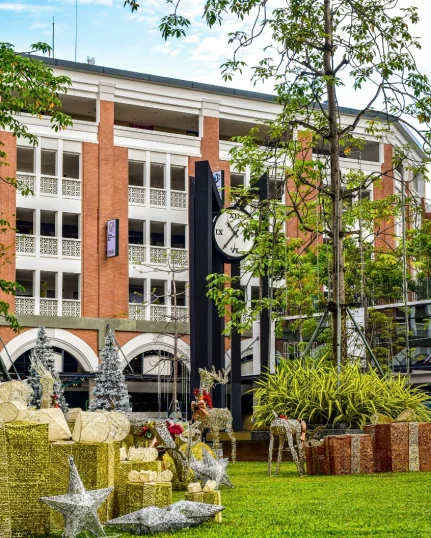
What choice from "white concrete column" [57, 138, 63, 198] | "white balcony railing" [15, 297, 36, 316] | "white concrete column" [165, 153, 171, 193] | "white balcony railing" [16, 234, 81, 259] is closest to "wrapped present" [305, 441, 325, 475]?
"white balcony railing" [16, 234, 81, 259]

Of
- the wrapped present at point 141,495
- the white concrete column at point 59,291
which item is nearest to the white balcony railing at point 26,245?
the white concrete column at point 59,291

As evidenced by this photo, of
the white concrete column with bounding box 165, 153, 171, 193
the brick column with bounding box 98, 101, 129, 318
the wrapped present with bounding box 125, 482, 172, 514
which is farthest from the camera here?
the white concrete column with bounding box 165, 153, 171, 193

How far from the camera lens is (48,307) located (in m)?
45.8

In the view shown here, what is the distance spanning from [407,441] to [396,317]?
1189 inches

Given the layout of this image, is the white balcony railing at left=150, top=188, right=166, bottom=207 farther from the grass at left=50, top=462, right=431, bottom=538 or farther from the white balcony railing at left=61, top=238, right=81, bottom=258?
the grass at left=50, top=462, right=431, bottom=538

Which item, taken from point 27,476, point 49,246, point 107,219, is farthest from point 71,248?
point 27,476

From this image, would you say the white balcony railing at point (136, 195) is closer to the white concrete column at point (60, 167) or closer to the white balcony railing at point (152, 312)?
the white concrete column at point (60, 167)

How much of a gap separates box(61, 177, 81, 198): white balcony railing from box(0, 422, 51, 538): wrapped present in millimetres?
41107

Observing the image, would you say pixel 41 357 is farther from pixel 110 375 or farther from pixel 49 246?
pixel 49 246

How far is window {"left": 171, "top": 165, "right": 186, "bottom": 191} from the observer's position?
50.6m

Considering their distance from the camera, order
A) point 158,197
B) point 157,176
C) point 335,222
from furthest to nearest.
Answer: point 157,176 < point 158,197 < point 335,222

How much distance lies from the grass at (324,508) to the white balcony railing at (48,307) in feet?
111

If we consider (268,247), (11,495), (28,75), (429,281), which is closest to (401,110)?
(268,247)

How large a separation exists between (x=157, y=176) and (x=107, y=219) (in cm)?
523
